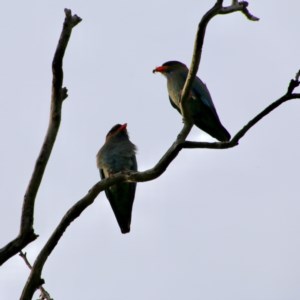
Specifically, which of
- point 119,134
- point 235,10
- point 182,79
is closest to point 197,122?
point 182,79

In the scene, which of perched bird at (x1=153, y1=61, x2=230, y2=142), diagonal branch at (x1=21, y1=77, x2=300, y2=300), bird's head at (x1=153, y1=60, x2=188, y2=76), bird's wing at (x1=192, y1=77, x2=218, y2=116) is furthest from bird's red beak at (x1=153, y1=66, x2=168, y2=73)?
diagonal branch at (x1=21, y1=77, x2=300, y2=300)

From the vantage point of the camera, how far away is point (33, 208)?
517 cm

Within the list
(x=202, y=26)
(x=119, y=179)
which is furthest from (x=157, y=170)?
(x=202, y=26)

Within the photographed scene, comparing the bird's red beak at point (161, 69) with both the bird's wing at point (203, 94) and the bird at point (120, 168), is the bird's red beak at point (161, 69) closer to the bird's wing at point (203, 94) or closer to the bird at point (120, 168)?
the bird's wing at point (203, 94)

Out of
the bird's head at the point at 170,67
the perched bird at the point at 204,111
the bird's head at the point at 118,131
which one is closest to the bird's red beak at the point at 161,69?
the bird's head at the point at 170,67

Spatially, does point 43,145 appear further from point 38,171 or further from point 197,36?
point 197,36

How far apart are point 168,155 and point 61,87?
1037 mm

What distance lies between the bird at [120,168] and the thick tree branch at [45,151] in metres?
3.92

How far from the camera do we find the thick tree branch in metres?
4.99

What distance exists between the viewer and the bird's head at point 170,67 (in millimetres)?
9961

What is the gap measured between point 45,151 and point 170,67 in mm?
5011

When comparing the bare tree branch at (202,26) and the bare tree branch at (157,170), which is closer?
the bare tree branch at (157,170)

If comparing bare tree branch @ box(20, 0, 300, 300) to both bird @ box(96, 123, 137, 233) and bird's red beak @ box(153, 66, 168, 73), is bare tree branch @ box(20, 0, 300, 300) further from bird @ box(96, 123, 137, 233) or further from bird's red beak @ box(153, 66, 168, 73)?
bird's red beak @ box(153, 66, 168, 73)

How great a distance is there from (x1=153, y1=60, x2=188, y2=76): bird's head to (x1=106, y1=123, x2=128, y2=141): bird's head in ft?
3.25
